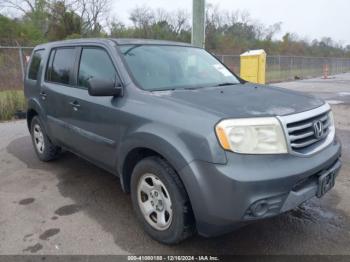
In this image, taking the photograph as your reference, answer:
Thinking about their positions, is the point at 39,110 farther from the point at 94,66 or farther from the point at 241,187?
the point at 241,187

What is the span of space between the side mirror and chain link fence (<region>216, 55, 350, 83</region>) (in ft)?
54.1

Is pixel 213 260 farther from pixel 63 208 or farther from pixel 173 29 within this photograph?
pixel 173 29

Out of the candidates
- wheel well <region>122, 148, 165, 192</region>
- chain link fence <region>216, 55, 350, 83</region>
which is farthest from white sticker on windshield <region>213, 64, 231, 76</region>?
chain link fence <region>216, 55, 350, 83</region>

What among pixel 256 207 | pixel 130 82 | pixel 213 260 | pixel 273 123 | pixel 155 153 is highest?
pixel 130 82

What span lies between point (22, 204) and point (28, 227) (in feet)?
2.03

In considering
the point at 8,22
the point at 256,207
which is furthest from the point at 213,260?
the point at 8,22

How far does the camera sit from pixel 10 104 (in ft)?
30.5

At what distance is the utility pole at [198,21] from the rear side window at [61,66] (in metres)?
3.42

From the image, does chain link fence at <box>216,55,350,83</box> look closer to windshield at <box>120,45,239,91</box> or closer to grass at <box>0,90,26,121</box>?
grass at <box>0,90,26,121</box>

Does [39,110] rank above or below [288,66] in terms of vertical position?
below

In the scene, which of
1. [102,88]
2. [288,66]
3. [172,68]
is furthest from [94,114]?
[288,66]

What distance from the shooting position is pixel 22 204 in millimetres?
3939

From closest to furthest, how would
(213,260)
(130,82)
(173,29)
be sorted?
(213,260) → (130,82) → (173,29)

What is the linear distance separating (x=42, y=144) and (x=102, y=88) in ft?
8.68
